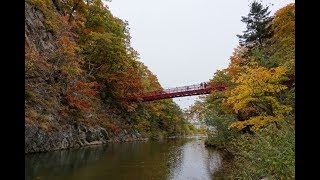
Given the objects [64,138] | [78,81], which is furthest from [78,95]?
[64,138]

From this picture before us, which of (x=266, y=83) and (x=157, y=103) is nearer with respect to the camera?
(x=266, y=83)

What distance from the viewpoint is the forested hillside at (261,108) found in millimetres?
7024

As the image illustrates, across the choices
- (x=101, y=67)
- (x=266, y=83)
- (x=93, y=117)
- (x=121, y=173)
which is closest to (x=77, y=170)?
(x=121, y=173)

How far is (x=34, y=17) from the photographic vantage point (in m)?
22.3

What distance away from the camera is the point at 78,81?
23.2 m

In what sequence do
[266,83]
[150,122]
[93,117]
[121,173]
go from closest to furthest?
[121,173] → [266,83] → [93,117] → [150,122]

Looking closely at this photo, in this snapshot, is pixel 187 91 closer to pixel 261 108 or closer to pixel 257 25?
pixel 257 25

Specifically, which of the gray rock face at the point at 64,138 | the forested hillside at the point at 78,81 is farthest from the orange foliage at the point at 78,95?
the gray rock face at the point at 64,138

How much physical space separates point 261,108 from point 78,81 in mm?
14228

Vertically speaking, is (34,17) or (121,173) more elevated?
(34,17)

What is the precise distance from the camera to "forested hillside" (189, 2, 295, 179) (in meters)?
7.02

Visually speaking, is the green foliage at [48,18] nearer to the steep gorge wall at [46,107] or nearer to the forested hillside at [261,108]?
the steep gorge wall at [46,107]
